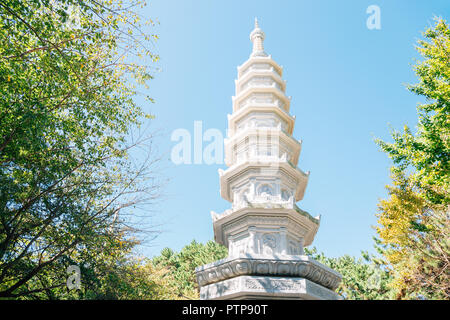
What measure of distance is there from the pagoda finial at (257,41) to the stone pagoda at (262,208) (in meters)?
0.07

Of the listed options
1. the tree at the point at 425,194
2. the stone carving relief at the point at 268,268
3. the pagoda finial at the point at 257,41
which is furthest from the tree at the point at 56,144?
the pagoda finial at the point at 257,41

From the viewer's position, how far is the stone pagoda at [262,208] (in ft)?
30.0

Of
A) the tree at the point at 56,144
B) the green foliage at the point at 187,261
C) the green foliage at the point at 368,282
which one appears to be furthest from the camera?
the green foliage at the point at 187,261

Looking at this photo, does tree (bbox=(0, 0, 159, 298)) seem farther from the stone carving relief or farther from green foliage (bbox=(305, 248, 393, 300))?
green foliage (bbox=(305, 248, 393, 300))

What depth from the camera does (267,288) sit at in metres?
8.91

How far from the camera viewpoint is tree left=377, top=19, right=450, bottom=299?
332 inches

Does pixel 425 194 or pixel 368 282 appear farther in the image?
pixel 368 282

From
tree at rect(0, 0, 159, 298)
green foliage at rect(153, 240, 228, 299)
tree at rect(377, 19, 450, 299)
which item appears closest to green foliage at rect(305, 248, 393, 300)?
tree at rect(377, 19, 450, 299)

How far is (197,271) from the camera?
9.94 meters

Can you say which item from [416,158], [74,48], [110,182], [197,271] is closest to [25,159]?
[110,182]

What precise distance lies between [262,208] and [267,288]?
3.97 meters

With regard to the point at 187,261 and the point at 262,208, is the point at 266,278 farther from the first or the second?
the point at 187,261

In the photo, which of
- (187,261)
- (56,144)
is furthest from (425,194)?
(187,261)

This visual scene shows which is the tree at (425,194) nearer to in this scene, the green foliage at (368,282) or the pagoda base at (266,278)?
the green foliage at (368,282)
